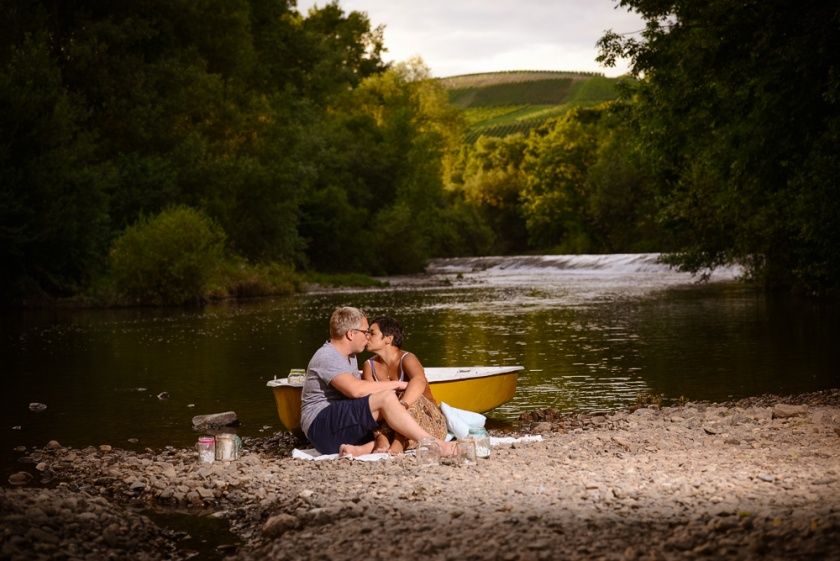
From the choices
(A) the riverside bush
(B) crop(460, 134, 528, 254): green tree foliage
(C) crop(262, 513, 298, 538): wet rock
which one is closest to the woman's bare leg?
(C) crop(262, 513, 298, 538): wet rock

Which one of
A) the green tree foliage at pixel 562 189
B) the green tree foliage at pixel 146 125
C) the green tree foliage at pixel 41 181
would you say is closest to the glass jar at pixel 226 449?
the green tree foliage at pixel 41 181

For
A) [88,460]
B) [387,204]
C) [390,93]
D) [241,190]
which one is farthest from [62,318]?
[390,93]

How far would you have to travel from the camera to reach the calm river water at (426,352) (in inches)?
642

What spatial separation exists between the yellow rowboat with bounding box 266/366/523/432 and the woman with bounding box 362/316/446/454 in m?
1.41

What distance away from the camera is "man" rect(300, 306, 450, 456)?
441 inches

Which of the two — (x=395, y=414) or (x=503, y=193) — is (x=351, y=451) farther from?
(x=503, y=193)

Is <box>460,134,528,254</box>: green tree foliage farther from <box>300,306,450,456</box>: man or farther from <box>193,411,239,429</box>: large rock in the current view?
<box>300,306,450,456</box>: man

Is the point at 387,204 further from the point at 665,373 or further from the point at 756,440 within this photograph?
the point at 756,440

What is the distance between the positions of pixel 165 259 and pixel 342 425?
33711 mm

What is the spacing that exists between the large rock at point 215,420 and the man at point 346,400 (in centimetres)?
339

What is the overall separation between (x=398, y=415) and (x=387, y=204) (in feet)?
216

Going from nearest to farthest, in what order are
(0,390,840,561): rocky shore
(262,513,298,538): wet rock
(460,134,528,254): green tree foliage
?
1. (0,390,840,561): rocky shore
2. (262,513,298,538): wet rock
3. (460,134,528,254): green tree foliage

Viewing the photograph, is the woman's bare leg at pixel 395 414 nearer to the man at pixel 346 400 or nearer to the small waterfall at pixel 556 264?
the man at pixel 346 400

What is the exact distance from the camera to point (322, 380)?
1170 cm
